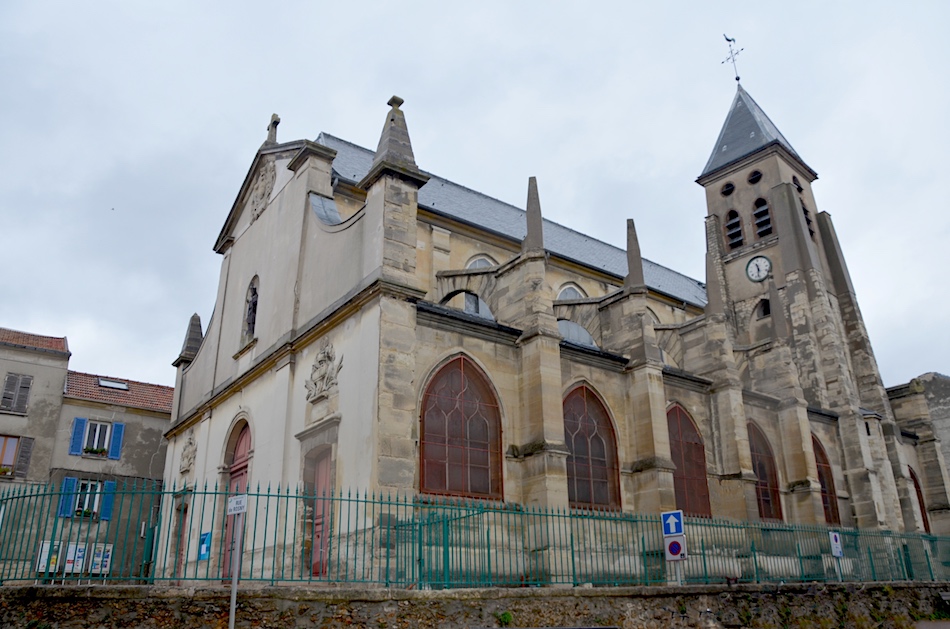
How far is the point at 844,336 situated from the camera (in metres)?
28.5

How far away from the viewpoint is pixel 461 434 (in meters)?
13.7

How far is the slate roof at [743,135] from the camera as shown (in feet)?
105

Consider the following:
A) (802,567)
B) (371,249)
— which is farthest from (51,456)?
(802,567)

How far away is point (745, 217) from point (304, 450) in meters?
23.1

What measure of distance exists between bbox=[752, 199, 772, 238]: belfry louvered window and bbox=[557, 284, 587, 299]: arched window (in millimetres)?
10247

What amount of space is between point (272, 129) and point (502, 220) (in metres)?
7.86

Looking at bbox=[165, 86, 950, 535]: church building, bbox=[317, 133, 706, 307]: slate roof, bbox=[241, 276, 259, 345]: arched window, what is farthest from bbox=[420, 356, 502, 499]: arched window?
bbox=[317, 133, 706, 307]: slate roof

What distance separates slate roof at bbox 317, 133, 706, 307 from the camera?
2197 cm

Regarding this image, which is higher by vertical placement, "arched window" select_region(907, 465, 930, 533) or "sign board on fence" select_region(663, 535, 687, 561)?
"arched window" select_region(907, 465, 930, 533)

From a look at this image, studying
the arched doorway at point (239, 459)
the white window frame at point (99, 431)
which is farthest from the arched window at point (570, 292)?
the white window frame at point (99, 431)

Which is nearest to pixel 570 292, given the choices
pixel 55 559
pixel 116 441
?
pixel 116 441

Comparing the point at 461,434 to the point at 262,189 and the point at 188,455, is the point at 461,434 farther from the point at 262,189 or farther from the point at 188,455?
the point at 262,189

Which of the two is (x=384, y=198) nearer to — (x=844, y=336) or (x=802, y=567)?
(x=802, y=567)

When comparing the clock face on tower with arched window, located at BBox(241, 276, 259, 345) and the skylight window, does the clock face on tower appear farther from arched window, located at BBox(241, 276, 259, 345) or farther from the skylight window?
the skylight window
